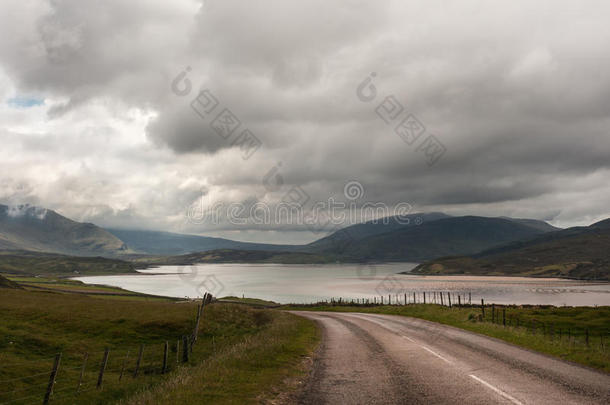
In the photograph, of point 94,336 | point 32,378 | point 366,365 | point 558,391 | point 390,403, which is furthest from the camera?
point 94,336

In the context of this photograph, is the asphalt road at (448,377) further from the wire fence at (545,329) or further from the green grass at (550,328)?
the wire fence at (545,329)

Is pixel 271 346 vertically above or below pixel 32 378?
above

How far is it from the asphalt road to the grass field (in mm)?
2109

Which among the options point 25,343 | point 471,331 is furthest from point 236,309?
point 471,331

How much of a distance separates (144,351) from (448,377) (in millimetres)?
34494

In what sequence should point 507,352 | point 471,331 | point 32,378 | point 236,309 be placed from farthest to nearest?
point 236,309 < point 471,331 < point 32,378 < point 507,352

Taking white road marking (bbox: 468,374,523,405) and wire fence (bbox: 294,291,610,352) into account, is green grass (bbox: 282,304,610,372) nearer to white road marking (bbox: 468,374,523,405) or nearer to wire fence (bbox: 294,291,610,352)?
wire fence (bbox: 294,291,610,352)

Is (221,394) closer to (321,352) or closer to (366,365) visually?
(366,365)

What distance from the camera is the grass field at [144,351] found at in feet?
50.9

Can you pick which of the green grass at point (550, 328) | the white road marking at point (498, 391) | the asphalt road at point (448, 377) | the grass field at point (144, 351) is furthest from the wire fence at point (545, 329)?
the grass field at point (144, 351)

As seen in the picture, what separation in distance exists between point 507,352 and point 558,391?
8535 millimetres

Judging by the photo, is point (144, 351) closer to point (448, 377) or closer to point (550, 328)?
point (448, 377)

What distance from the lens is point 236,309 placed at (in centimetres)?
5872

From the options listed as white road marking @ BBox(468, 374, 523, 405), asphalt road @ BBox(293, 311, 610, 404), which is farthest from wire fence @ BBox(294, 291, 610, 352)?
white road marking @ BBox(468, 374, 523, 405)
